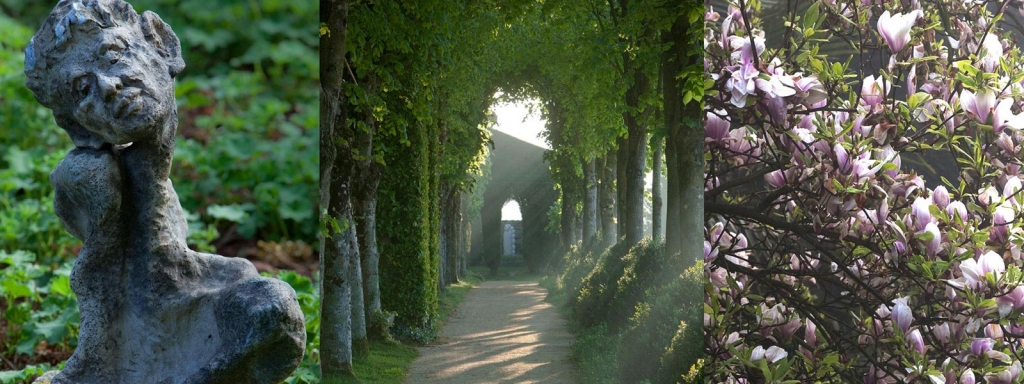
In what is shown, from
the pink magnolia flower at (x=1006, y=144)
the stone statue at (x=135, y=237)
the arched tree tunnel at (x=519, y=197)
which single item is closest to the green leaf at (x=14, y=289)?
the arched tree tunnel at (x=519, y=197)

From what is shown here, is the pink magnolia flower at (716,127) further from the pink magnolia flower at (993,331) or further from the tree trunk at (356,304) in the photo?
the tree trunk at (356,304)

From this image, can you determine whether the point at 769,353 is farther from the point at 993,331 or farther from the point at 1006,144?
the point at 1006,144

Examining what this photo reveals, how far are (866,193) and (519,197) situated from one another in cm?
135

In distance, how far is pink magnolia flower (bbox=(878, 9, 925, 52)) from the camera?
2.72m

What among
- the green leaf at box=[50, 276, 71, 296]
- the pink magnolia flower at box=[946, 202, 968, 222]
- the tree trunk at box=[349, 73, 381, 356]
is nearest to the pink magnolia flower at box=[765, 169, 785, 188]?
the pink magnolia flower at box=[946, 202, 968, 222]

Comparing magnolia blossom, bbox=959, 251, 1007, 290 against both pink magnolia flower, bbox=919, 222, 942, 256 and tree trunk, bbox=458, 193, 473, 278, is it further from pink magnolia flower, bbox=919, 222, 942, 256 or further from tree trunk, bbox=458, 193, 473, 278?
tree trunk, bbox=458, 193, 473, 278

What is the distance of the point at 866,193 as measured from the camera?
8.64 ft

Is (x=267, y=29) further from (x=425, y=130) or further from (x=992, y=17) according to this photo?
(x=992, y=17)

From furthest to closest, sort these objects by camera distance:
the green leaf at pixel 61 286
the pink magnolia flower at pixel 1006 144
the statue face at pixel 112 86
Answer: the green leaf at pixel 61 286
the pink magnolia flower at pixel 1006 144
the statue face at pixel 112 86

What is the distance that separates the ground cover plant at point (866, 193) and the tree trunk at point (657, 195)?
24 cm

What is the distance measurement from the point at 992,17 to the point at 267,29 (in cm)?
316

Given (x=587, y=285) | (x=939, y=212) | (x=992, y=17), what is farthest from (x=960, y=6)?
(x=587, y=285)

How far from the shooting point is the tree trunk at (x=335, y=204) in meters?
3.13

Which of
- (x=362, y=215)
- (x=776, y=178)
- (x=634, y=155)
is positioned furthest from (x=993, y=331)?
(x=362, y=215)
